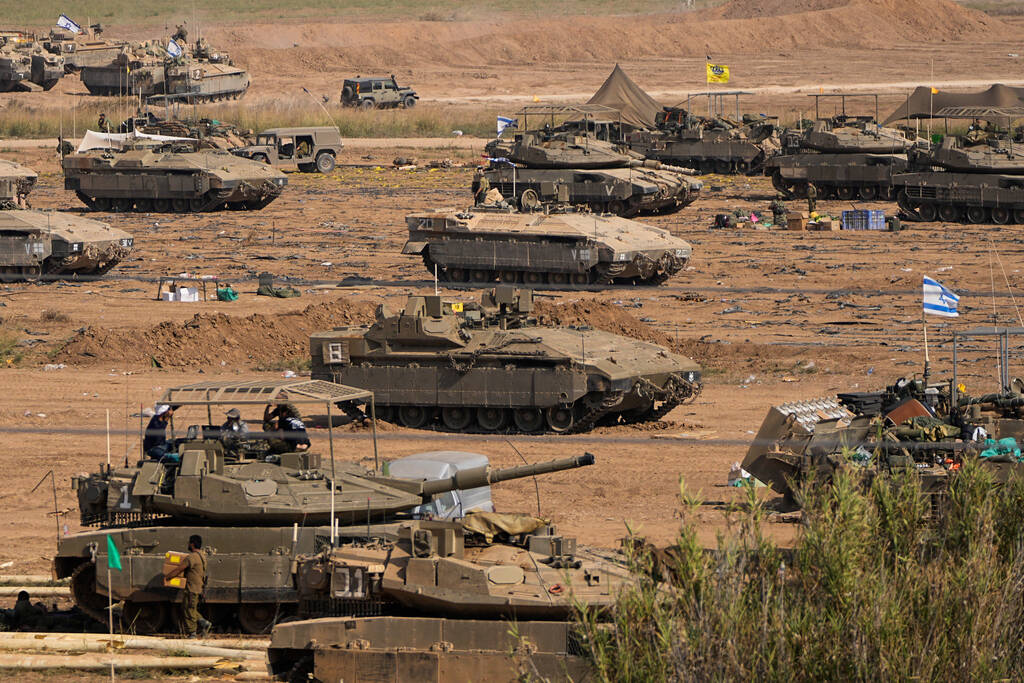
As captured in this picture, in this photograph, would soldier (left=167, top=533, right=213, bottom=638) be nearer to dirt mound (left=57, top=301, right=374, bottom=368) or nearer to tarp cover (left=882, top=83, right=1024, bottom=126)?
dirt mound (left=57, top=301, right=374, bottom=368)

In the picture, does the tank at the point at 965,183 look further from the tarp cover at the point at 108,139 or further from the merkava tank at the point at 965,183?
the tarp cover at the point at 108,139

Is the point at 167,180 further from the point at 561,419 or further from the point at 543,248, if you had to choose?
the point at 561,419

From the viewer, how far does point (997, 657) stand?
9.41 m

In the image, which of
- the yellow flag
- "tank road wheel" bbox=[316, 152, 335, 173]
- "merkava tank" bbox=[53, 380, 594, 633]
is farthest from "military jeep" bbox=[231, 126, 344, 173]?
"merkava tank" bbox=[53, 380, 594, 633]

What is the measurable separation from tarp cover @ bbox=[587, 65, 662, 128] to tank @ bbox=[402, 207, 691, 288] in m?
27.0

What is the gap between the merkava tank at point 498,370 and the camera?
20.6 meters

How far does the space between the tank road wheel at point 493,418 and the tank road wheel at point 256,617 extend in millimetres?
7971

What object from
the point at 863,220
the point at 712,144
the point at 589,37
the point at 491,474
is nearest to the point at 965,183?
the point at 863,220

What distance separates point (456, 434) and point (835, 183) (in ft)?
90.6

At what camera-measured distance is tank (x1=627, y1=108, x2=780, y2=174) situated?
52.7 meters

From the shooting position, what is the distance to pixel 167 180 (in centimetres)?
4328

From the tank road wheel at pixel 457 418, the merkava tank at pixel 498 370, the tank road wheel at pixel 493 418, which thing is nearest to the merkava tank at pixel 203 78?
the merkava tank at pixel 498 370

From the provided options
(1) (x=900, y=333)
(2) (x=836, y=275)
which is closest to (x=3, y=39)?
(2) (x=836, y=275)

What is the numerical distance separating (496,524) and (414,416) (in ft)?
30.4
